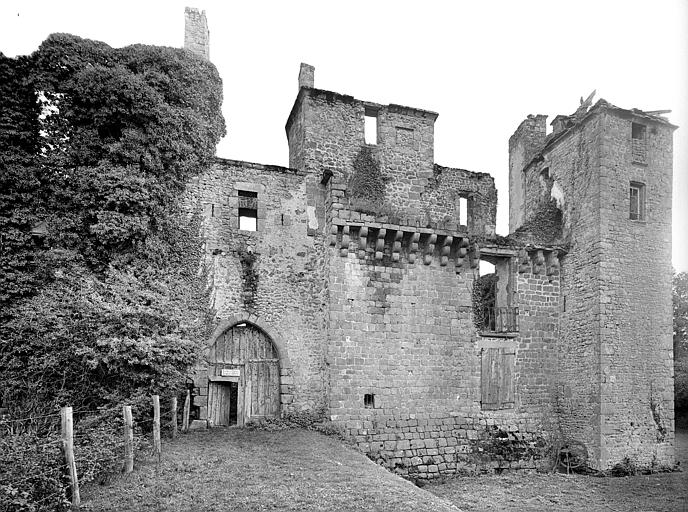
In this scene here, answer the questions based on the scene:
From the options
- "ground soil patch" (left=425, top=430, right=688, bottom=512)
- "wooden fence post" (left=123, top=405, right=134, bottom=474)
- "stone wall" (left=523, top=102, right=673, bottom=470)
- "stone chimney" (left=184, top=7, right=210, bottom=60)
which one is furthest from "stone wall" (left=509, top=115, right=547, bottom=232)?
"wooden fence post" (left=123, top=405, right=134, bottom=474)

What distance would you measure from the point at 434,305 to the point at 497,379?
3.11 meters

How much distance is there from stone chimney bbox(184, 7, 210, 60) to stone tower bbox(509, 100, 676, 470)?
12.2 m

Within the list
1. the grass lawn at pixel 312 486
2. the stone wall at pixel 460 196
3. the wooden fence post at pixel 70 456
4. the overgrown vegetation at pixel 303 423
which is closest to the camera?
the wooden fence post at pixel 70 456

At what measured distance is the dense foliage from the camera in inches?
838

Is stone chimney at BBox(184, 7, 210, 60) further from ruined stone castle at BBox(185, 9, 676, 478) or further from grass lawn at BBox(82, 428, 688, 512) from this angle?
grass lawn at BBox(82, 428, 688, 512)

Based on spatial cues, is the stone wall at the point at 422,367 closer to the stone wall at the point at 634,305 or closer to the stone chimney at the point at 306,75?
the stone wall at the point at 634,305

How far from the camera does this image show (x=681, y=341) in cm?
2539

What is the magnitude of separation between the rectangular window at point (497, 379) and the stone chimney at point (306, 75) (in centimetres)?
1057

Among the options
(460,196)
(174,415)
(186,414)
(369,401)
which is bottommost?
(186,414)

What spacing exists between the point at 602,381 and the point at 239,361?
10471 millimetres

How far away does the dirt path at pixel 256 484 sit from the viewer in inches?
260

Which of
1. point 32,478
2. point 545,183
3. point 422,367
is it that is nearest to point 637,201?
A: point 545,183

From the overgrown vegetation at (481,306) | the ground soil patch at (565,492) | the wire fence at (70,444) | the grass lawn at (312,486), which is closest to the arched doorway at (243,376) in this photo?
the grass lawn at (312,486)

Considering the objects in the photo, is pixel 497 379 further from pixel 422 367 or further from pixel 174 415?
pixel 174 415
